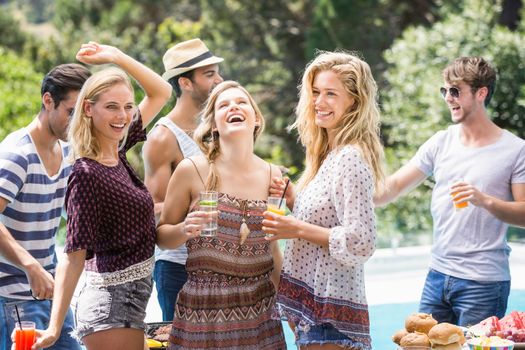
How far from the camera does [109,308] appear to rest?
3.19 metres

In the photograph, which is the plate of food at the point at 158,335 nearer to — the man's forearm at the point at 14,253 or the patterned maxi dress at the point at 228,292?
the patterned maxi dress at the point at 228,292

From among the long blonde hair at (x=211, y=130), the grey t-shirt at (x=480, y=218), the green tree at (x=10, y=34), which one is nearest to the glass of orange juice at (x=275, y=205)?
the long blonde hair at (x=211, y=130)

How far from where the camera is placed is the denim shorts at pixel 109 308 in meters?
3.18

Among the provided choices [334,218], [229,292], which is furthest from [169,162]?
[334,218]

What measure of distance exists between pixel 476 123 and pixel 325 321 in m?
1.47

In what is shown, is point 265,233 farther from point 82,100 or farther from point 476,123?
point 476,123

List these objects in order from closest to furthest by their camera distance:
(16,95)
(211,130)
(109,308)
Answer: (109,308)
(211,130)
(16,95)

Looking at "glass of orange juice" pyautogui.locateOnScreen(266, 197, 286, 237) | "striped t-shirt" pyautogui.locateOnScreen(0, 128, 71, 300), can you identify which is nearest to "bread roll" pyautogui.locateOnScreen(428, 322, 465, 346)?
"glass of orange juice" pyautogui.locateOnScreen(266, 197, 286, 237)

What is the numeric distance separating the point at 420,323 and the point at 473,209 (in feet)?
2.62

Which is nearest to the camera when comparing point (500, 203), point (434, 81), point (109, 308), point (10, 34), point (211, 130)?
point (109, 308)

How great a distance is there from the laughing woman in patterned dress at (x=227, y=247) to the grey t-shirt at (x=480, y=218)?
43.1 inches

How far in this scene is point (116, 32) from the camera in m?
25.0

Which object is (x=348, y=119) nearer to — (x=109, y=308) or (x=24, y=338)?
(x=109, y=308)

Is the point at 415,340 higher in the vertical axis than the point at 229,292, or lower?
lower
